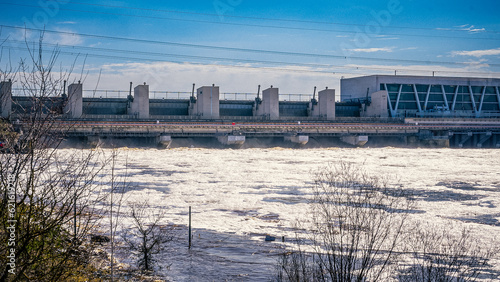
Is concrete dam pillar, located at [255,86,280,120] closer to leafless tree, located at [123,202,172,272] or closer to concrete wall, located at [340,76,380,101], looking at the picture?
concrete wall, located at [340,76,380,101]

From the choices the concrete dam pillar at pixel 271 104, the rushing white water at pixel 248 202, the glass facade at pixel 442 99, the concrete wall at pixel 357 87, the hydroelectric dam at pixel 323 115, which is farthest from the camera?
the glass facade at pixel 442 99

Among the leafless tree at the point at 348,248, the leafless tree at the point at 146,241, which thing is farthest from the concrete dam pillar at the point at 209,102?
the leafless tree at the point at 146,241

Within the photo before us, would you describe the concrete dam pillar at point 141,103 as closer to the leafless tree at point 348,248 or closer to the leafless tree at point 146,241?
the leafless tree at point 348,248

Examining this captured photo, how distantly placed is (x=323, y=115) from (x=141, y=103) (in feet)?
69.6

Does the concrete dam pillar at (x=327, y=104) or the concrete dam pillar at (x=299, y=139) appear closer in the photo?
the concrete dam pillar at (x=299, y=139)

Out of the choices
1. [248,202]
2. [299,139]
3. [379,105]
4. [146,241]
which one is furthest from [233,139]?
[146,241]

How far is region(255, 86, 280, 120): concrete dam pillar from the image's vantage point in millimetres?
55625

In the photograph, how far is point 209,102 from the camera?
173 feet

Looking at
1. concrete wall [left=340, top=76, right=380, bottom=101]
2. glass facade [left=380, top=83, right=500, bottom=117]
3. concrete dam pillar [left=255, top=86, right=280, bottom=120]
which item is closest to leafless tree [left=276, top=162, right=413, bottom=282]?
concrete dam pillar [left=255, top=86, right=280, bottom=120]

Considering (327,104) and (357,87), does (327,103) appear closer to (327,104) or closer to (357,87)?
(327,104)

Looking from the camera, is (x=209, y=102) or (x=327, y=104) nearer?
(x=209, y=102)

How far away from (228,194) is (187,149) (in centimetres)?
2748

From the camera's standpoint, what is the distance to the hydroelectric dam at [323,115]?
46.8 m

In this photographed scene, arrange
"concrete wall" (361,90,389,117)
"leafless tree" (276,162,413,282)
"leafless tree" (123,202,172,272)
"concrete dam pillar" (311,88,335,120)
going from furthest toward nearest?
"concrete wall" (361,90,389,117) < "concrete dam pillar" (311,88,335,120) < "leafless tree" (123,202,172,272) < "leafless tree" (276,162,413,282)
